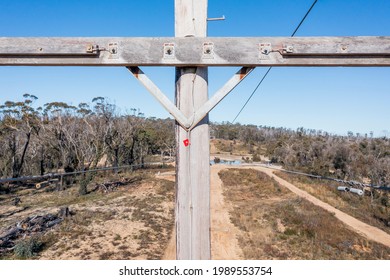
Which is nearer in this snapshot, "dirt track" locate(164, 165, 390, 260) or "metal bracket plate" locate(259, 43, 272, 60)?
"metal bracket plate" locate(259, 43, 272, 60)

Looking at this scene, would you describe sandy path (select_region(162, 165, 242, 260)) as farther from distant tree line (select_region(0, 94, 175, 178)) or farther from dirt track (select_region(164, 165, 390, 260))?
distant tree line (select_region(0, 94, 175, 178))

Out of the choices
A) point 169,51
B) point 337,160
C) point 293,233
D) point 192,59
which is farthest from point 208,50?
point 337,160

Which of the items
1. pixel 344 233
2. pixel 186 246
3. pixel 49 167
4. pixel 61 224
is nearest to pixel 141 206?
pixel 61 224

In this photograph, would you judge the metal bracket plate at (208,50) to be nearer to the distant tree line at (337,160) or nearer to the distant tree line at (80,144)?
→ the distant tree line at (80,144)

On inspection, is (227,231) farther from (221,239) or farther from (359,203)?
(359,203)

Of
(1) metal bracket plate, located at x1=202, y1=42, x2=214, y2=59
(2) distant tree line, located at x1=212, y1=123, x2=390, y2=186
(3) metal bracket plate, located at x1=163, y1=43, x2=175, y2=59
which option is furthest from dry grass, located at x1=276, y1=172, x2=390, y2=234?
(3) metal bracket plate, located at x1=163, y1=43, x2=175, y2=59

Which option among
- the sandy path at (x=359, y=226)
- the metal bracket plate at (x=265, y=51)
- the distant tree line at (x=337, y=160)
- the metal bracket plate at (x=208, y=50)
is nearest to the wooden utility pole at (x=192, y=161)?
the metal bracket plate at (x=208, y=50)
